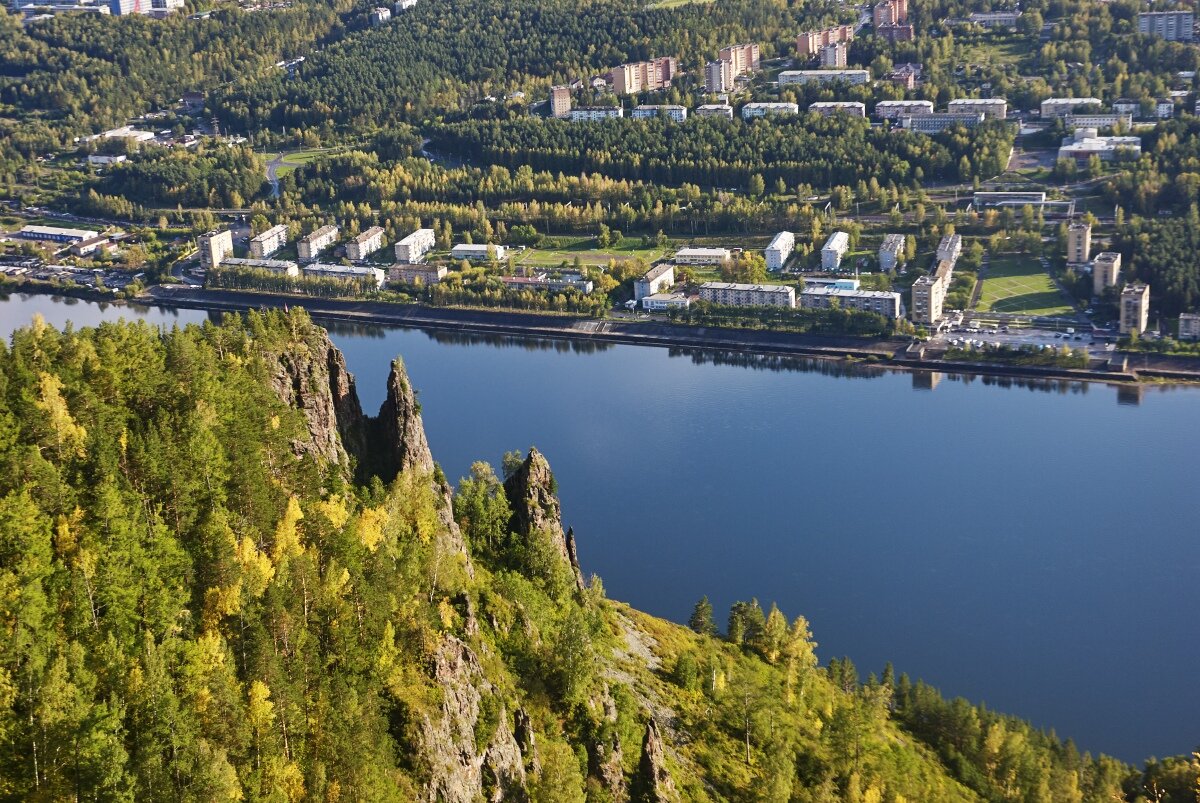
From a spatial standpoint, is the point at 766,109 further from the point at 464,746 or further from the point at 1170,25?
the point at 464,746

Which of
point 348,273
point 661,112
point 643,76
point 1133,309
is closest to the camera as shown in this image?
point 1133,309

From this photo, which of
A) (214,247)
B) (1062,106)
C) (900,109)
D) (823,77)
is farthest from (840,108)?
(214,247)

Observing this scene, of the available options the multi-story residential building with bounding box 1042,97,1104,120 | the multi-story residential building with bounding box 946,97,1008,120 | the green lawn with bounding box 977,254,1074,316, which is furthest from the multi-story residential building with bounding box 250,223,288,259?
the multi-story residential building with bounding box 1042,97,1104,120

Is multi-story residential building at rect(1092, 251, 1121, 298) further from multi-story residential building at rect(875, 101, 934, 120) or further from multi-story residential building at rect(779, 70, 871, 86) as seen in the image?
multi-story residential building at rect(779, 70, 871, 86)

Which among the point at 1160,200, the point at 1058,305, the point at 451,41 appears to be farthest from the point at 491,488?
the point at 451,41

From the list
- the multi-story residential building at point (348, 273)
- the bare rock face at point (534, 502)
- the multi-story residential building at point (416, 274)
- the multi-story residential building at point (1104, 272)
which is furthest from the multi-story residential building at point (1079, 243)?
the bare rock face at point (534, 502)

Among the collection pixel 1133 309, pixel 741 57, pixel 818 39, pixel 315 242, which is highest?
pixel 818 39

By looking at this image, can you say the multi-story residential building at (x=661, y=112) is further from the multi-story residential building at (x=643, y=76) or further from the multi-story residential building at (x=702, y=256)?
the multi-story residential building at (x=702, y=256)
